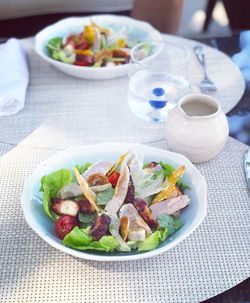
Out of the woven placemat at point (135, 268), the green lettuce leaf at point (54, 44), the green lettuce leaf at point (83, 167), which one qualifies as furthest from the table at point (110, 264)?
the green lettuce leaf at point (54, 44)

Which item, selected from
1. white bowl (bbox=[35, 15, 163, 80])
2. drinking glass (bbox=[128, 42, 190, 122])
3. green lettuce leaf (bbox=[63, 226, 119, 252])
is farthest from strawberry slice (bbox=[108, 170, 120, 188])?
white bowl (bbox=[35, 15, 163, 80])

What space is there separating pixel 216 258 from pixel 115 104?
424 mm

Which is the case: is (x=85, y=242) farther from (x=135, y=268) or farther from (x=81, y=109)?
(x=81, y=109)

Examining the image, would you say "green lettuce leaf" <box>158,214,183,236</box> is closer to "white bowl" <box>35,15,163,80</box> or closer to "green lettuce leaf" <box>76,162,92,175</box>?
"green lettuce leaf" <box>76,162,92,175</box>

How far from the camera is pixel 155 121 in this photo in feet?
3.26

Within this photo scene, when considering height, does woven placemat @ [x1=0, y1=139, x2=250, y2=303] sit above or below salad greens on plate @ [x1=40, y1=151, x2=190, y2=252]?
below

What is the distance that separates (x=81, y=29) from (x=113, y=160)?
0.53m

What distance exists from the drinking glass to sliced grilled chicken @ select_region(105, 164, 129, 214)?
10.3 inches

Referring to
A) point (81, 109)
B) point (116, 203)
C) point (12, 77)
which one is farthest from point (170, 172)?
point (12, 77)

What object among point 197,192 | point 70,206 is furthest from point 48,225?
point 197,192

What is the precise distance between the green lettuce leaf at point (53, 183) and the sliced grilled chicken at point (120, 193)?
0.27 ft

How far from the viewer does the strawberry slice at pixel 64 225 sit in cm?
71

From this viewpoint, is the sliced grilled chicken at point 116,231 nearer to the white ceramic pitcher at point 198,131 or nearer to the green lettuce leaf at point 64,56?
the white ceramic pitcher at point 198,131

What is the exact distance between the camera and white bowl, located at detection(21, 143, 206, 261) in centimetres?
68
